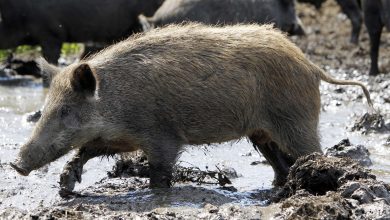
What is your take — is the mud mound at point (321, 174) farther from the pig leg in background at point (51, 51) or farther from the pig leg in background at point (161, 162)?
the pig leg in background at point (51, 51)

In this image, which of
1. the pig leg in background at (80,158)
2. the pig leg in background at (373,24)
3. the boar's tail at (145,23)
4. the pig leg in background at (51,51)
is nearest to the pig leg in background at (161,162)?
the pig leg in background at (80,158)

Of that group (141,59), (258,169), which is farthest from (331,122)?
(141,59)

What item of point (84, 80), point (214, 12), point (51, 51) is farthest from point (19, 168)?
point (51, 51)

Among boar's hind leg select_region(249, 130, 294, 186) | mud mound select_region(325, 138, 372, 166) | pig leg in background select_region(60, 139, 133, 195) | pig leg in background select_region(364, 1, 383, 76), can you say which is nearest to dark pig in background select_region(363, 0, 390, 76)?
pig leg in background select_region(364, 1, 383, 76)

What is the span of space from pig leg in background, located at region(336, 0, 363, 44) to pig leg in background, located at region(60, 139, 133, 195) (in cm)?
950

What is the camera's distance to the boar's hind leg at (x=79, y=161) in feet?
23.7

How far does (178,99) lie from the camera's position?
7.22m

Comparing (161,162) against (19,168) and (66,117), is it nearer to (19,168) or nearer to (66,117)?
(66,117)

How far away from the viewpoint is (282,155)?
781 centimetres

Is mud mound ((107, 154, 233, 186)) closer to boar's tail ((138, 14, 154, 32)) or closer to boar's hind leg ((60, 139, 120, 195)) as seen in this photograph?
boar's hind leg ((60, 139, 120, 195))

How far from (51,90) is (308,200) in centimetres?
229

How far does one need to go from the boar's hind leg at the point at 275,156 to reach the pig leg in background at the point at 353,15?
28.4 ft

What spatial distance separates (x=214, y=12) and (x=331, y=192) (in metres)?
7.75

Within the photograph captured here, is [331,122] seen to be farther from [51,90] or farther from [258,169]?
[51,90]
